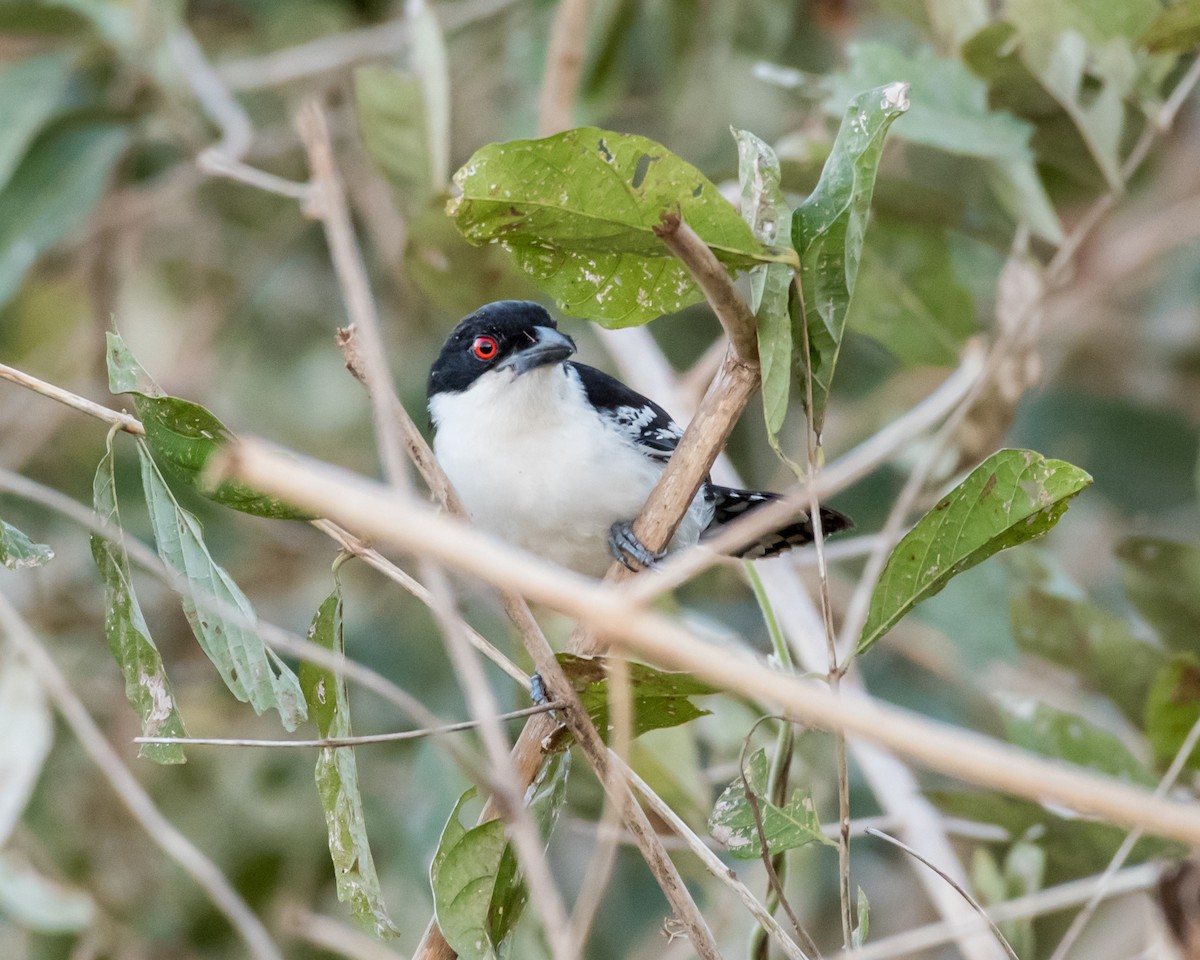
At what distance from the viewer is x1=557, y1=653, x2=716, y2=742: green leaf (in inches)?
77.7

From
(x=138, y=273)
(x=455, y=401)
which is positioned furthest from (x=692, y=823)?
(x=138, y=273)

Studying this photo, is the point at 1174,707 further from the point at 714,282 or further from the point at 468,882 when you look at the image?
the point at 714,282

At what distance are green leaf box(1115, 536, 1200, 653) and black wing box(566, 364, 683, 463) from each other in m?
1.18

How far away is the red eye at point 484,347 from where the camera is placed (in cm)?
353

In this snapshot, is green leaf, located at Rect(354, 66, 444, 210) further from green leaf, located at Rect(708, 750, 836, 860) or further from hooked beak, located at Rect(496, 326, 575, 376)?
green leaf, located at Rect(708, 750, 836, 860)

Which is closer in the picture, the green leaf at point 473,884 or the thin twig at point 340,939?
the green leaf at point 473,884

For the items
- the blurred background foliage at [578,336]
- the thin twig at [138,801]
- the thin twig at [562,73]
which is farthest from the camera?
the thin twig at [562,73]

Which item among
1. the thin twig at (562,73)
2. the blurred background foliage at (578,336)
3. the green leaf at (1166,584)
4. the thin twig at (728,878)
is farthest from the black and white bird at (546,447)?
the thin twig at (728,878)

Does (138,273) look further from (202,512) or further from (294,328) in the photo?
(202,512)

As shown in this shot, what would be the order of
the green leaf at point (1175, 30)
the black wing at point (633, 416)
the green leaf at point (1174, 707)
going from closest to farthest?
1. the green leaf at point (1175, 30)
2. the green leaf at point (1174, 707)
3. the black wing at point (633, 416)

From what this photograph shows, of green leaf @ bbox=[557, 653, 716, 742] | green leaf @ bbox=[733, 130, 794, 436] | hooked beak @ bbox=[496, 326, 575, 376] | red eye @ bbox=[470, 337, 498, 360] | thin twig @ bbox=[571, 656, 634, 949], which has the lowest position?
red eye @ bbox=[470, 337, 498, 360]

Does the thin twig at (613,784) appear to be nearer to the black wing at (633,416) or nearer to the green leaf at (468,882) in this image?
the green leaf at (468,882)

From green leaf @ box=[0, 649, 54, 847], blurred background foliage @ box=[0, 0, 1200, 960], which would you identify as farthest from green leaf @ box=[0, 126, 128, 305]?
green leaf @ box=[0, 649, 54, 847]

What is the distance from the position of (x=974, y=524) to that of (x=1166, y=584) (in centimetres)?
151
